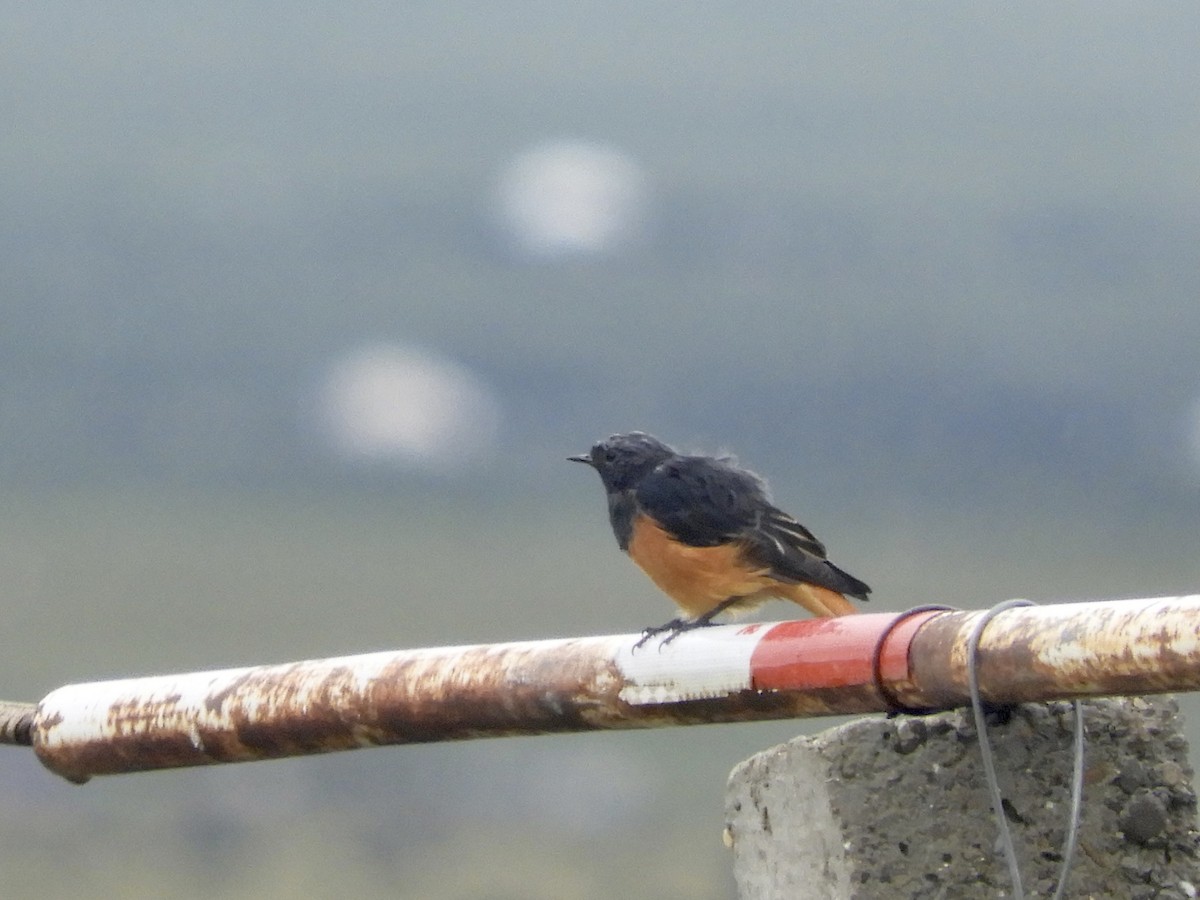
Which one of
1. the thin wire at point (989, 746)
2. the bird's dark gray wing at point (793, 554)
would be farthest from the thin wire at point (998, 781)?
the bird's dark gray wing at point (793, 554)

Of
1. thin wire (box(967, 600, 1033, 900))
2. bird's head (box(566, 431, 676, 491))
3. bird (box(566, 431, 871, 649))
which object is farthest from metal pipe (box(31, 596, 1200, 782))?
bird's head (box(566, 431, 676, 491))

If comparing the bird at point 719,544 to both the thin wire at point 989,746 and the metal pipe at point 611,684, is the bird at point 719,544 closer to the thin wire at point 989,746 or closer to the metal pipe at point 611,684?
the metal pipe at point 611,684

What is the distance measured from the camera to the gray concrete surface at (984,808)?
226cm

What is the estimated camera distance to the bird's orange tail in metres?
3.85

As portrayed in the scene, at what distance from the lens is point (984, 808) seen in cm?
228

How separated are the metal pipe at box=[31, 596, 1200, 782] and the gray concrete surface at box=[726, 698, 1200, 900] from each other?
0.18 meters

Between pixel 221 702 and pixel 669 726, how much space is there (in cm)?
86

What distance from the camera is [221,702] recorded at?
2.79 meters


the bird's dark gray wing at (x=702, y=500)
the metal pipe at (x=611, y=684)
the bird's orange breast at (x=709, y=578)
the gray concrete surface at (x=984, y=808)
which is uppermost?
the bird's dark gray wing at (x=702, y=500)

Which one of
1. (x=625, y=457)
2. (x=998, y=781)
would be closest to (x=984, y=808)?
(x=998, y=781)

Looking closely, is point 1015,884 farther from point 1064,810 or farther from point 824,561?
point 824,561

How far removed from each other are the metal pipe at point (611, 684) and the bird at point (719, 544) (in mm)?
1208

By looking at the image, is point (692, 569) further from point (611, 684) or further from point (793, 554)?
point (611, 684)

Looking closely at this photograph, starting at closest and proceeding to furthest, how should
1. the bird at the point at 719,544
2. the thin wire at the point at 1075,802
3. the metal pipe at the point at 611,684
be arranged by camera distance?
the metal pipe at the point at 611,684 → the thin wire at the point at 1075,802 → the bird at the point at 719,544
